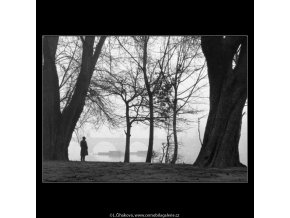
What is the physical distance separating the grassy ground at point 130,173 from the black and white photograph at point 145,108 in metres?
0.02

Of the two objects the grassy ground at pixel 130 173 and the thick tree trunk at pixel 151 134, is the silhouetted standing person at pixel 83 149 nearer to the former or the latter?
the grassy ground at pixel 130 173

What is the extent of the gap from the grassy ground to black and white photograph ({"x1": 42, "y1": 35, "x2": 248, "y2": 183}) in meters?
0.02

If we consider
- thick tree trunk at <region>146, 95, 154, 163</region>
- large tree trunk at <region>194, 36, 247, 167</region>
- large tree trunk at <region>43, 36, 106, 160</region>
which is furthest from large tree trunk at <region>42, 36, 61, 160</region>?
large tree trunk at <region>194, 36, 247, 167</region>

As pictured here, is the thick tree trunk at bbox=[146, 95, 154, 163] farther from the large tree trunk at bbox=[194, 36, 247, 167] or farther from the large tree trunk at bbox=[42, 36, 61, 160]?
the large tree trunk at bbox=[42, 36, 61, 160]

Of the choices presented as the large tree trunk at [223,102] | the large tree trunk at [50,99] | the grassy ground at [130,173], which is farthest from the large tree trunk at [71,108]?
the large tree trunk at [223,102]

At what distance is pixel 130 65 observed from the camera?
10.9 m

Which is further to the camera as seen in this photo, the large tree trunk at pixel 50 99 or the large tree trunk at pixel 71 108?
the large tree trunk at pixel 71 108

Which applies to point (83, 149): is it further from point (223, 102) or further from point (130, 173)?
point (223, 102)

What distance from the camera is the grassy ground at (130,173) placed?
989cm

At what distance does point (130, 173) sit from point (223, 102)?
2.98 metres

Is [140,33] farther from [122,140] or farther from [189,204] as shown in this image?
[189,204]

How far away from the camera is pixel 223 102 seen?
11.4m

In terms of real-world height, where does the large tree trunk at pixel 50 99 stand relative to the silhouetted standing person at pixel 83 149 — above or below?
above

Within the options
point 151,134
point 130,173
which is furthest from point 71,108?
point 130,173
